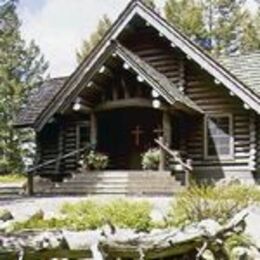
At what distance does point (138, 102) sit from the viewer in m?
22.2

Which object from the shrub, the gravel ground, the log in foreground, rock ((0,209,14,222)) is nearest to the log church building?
the gravel ground

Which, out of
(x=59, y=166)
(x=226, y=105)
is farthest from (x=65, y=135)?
(x=226, y=105)

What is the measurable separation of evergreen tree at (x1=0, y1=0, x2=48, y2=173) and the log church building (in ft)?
77.8

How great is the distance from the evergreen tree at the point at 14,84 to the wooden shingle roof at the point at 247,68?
25.6m

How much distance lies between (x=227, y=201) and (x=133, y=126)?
13270 mm

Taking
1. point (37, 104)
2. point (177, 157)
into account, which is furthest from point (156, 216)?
point (37, 104)

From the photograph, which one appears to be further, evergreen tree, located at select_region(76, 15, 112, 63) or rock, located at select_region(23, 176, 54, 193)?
evergreen tree, located at select_region(76, 15, 112, 63)

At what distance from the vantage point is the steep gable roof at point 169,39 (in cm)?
2097

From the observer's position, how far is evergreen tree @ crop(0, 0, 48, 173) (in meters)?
48.8

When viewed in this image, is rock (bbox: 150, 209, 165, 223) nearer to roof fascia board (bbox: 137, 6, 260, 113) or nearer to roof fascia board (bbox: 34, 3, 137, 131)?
roof fascia board (bbox: 137, 6, 260, 113)

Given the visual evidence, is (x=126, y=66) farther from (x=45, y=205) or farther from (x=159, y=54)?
(x=45, y=205)

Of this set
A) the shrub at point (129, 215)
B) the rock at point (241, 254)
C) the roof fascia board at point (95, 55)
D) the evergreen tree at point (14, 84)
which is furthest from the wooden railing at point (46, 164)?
the evergreen tree at point (14, 84)

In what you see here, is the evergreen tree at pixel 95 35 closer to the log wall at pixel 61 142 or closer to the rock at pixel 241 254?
the log wall at pixel 61 142

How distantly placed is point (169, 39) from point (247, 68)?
3539 mm
